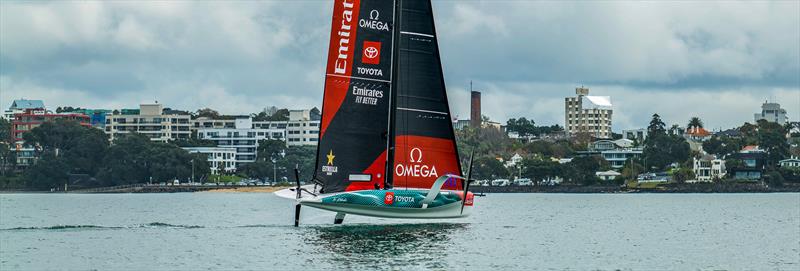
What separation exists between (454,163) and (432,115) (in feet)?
7.40

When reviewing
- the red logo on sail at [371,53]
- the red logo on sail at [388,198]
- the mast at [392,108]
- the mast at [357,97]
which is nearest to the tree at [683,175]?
the mast at [392,108]

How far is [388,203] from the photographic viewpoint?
52125 millimetres

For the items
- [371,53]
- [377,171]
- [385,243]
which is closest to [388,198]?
[377,171]

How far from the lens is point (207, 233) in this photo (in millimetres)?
59094

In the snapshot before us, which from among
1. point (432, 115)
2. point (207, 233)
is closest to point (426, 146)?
point (432, 115)

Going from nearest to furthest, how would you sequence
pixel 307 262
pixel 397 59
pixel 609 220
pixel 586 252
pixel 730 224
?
pixel 307 262, pixel 586 252, pixel 397 59, pixel 730 224, pixel 609 220

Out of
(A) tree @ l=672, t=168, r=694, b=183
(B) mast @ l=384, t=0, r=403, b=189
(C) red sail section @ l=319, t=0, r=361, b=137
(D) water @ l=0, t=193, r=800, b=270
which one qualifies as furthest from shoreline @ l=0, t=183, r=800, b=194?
(C) red sail section @ l=319, t=0, r=361, b=137

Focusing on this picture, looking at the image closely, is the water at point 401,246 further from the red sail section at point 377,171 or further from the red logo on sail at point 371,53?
the red logo on sail at point 371,53

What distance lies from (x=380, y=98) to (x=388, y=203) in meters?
4.38

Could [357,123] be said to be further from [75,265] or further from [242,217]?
[242,217]

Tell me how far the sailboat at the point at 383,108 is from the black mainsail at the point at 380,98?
40 mm

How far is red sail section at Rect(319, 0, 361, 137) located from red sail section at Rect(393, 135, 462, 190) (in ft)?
10.0

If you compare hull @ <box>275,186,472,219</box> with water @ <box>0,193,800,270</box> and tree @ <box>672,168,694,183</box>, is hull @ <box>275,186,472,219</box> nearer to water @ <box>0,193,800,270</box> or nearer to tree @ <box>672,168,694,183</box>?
water @ <box>0,193,800,270</box>

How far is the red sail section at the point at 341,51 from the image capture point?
53.1m
